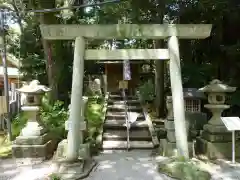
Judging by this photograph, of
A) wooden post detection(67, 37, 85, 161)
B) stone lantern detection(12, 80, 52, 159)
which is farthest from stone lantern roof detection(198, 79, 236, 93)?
stone lantern detection(12, 80, 52, 159)

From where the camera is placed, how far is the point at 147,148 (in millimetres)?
8625

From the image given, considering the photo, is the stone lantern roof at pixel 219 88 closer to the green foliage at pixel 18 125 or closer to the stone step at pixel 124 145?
the stone step at pixel 124 145

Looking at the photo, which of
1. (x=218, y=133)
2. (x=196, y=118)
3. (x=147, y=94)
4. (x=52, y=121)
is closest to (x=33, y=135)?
(x=52, y=121)

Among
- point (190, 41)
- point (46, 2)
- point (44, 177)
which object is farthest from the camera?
point (190, 41)

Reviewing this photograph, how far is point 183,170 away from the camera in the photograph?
18.6ft

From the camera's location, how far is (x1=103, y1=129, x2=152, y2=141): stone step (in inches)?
364

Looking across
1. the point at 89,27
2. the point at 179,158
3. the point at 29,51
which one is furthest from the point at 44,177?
the point at 29,51

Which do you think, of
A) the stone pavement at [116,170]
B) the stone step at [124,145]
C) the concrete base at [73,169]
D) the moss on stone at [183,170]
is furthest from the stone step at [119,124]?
the moss on stone at [183,170]

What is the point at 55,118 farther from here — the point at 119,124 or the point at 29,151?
the point at 29,151

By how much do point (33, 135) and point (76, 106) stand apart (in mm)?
1804

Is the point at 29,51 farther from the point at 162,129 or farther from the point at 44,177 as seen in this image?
the point at 44,177

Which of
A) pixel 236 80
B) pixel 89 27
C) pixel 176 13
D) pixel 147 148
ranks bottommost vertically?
pixel 147 148

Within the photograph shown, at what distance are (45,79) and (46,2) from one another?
3.95m

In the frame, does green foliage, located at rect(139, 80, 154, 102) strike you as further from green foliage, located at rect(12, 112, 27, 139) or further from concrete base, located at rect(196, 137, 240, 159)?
concrete base, located at rect(196, 137, 240, 159)
